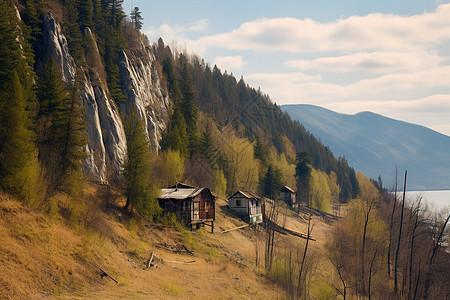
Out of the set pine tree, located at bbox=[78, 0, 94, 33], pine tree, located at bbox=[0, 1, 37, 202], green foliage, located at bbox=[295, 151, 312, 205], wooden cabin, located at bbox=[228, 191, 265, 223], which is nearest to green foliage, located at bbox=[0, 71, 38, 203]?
pine tree, located at bbox=[0, 1, 37, 202]

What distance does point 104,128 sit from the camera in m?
56.9

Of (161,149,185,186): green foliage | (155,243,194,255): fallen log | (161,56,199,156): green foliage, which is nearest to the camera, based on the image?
(155,243,194,255): fallen log

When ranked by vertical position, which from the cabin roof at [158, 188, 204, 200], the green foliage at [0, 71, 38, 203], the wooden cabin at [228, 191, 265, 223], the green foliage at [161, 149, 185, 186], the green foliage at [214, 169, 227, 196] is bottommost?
the wooden cabin at [228, 191, 265, 223]

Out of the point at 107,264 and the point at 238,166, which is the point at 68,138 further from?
the point at 238,166

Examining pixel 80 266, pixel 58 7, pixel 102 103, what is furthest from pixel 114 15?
pixel 80 266

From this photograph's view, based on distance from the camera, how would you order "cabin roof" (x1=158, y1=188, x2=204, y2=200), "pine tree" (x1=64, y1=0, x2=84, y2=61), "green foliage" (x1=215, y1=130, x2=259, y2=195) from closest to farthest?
1. "cabin roof" (x1=158, y1=188, x2=204, y2=200)
2. "pine tree" (x1=64, y1=0, x2=84, y2=61)
3. "green foliage" (x1=215, y1=130, x2=259, y2=195)

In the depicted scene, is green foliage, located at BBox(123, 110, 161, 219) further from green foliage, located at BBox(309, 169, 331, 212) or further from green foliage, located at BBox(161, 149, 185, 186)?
green foliage, located at BBox(309, 169, 331, 212)

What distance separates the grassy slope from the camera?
67.7 feet

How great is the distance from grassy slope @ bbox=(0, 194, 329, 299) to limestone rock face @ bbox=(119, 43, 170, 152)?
34.3m

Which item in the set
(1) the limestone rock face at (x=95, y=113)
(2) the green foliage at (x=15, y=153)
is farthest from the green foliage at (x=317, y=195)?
(2) the green foliage at (x=15, y=153)

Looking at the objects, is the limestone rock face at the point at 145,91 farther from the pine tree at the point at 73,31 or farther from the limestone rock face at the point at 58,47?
the limestone rock face at the point at 58,47

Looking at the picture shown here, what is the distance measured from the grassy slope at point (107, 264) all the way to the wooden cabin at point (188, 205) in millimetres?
4870

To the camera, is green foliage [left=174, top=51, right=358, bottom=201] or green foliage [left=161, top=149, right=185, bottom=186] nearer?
green foliage [left=161, top=149, right=185, bottom=186]

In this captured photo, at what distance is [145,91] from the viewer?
82125mm
